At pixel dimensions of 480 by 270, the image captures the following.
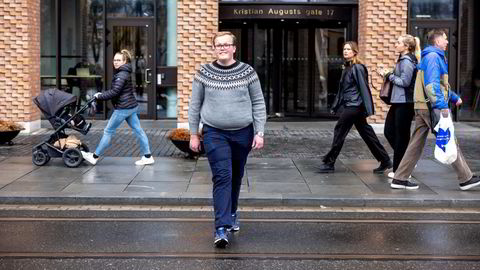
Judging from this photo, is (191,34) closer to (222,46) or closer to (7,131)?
(7,131)

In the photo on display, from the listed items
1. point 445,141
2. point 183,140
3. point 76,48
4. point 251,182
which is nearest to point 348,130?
point 251,182

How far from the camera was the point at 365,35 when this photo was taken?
17.0 metres

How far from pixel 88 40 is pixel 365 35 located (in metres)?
6.86

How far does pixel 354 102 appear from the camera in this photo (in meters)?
10.8

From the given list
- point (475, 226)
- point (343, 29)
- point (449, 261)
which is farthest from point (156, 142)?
point (449, 261)

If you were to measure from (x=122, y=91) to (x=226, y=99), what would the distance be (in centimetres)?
484

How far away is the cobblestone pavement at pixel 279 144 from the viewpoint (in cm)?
1322

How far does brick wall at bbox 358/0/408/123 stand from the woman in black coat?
5940 mm

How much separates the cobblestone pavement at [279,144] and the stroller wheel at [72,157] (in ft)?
4.99

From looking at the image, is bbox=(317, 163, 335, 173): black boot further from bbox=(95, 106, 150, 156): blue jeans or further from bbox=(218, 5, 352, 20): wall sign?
bbox=(218, 5, 352, 20): wall sign

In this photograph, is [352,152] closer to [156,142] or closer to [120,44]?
[156,142]

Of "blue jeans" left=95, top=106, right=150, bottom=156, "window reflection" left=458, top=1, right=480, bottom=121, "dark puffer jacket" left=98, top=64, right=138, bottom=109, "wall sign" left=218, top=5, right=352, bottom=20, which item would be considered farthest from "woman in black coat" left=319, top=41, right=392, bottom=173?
"window reflection" left=458, top=1, right=480, bottom=121

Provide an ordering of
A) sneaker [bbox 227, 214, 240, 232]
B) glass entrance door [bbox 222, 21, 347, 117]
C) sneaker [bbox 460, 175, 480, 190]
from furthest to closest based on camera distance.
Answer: glass entrance door [bbox 222, 21, 347, 117], sneaker [bbox 460, 175, 480, 190], sneaker [bbox 227, 214, 240, 232]

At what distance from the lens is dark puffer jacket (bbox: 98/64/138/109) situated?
11.3 metres
